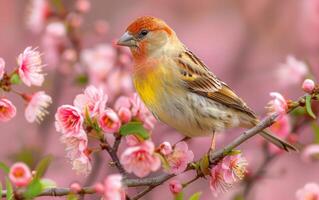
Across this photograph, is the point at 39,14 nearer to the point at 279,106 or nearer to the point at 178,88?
the point at 178,88

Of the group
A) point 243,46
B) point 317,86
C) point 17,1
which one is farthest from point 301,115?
point 17,1

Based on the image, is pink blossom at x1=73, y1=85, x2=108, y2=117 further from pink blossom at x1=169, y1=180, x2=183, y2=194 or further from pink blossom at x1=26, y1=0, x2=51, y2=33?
pink blossom at x1=26, y1=0, x2=51, y2=33

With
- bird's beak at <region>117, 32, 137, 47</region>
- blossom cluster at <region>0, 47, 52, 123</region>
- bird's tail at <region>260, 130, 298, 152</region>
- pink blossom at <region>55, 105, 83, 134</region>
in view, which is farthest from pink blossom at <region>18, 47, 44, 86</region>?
bird's tail at <region>260, 130, 298, 152</region>

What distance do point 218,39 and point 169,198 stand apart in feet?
9.26

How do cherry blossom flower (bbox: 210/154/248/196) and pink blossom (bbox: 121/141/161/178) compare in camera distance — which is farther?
cherry blossom flower (bbox: 210/154/248/196)

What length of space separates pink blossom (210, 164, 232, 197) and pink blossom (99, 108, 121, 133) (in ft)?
1.70

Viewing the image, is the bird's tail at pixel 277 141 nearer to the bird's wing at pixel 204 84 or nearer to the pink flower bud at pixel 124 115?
the bird's wing at pixel 204 84

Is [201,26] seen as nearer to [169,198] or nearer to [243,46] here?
[243,46]

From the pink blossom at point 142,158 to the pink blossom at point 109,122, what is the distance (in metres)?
0.11

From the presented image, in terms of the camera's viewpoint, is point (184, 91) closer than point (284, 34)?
Yes

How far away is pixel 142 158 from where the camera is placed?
2959mm

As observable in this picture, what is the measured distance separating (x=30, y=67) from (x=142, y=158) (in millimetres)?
670

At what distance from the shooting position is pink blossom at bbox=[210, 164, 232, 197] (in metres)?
3.29

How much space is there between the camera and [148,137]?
2959 millimetres
